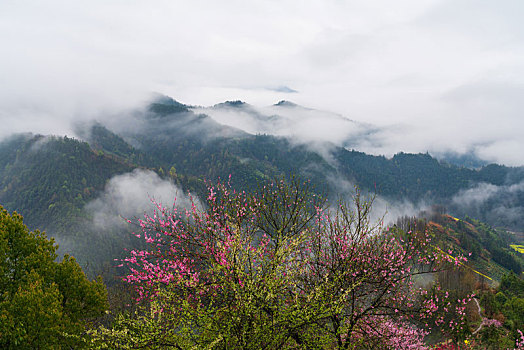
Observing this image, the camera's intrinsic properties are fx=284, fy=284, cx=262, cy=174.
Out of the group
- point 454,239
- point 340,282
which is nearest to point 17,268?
point 340,282

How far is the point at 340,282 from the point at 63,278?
18.8 metres

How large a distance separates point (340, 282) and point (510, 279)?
300 ft

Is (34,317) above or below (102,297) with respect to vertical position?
above

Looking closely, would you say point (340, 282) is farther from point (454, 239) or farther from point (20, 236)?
point (454, 239)

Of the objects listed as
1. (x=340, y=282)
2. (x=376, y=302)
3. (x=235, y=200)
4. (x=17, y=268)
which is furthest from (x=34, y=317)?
(x=376, y=302)

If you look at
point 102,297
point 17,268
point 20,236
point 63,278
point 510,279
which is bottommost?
point 510,279

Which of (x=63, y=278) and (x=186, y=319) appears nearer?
(x=186, y=319)

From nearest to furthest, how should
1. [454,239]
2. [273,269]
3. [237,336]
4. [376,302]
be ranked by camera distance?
[237,336] < [273,269] < [376,302] < [454,239]

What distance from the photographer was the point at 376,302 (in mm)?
13766

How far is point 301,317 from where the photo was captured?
995 centimetres

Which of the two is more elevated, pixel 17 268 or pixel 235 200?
pixel 235 200

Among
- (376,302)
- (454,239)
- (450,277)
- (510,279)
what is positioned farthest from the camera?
(454,239)

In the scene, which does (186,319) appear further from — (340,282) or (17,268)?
(17,268)

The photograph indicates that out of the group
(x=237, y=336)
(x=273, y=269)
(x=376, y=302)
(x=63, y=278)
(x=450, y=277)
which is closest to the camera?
(x=237, y=336)
